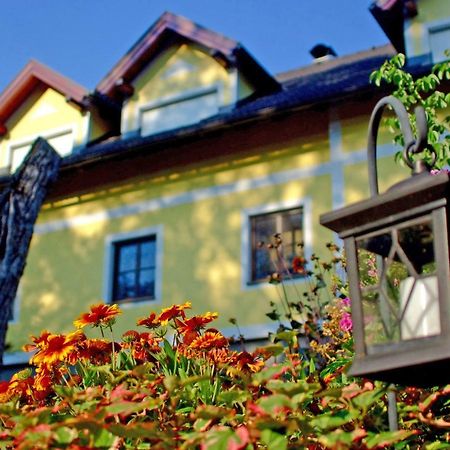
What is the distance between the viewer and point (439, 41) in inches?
453

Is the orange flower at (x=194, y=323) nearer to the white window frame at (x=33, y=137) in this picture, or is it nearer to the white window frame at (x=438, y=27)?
the white window frame at (x=438, y=27)

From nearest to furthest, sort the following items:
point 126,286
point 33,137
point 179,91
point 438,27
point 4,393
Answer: point 4,393
point 438,27
point 126,286
point 179,91
point 33,137

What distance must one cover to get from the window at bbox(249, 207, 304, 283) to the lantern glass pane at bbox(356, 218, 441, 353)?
8.91 meters

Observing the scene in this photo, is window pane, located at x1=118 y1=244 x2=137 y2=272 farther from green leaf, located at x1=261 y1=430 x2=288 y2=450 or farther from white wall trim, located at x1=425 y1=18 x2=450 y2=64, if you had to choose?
green leaf, located at x1=261 y1=430 x2=288 y2=450

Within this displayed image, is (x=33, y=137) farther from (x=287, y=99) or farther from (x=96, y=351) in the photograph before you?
(x=96, y=351)

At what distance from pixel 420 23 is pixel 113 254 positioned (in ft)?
18.3

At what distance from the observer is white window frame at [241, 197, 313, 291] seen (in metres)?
11.2

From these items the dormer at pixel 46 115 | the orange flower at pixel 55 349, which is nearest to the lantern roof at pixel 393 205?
the orange flower at pixel 55 349

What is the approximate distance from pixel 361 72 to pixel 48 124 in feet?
18.3

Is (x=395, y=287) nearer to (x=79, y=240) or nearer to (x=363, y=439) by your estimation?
(x=363, y=439)

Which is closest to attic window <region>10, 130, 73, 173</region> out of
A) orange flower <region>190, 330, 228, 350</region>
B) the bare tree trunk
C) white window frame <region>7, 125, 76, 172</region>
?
white window frame <region>7, 125, 76, 172</region>

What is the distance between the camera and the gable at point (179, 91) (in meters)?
13.1

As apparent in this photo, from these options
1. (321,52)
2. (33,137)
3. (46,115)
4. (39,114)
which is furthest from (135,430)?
(321,52)

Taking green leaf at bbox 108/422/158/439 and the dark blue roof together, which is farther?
the dark blue roof
